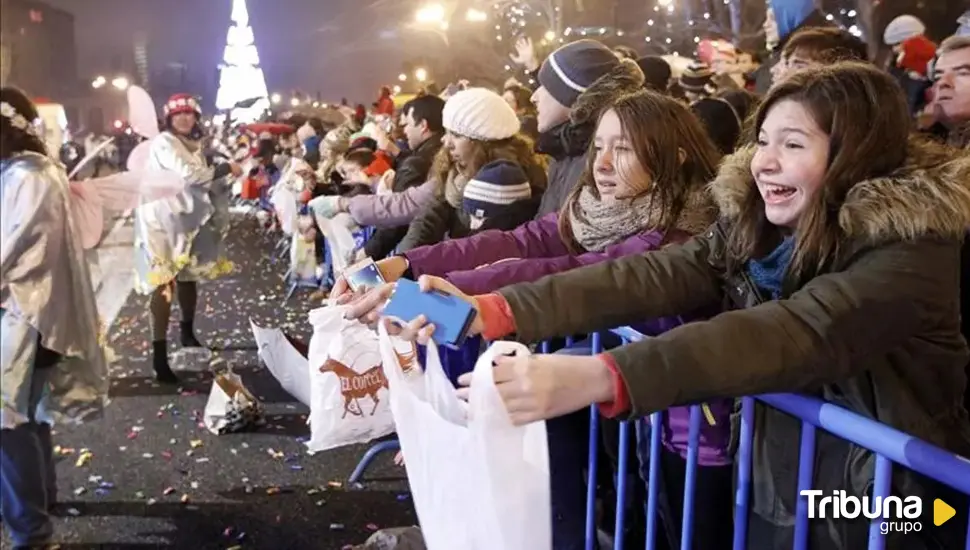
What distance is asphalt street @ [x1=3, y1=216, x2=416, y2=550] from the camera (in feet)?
13.3

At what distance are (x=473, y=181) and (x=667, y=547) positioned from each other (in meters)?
1.86

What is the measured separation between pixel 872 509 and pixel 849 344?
353 millimetres

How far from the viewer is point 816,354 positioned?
1.59 m

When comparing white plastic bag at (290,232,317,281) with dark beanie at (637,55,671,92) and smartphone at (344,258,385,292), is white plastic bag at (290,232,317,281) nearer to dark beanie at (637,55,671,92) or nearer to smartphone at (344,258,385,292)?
dark beanie at (637,55,671,92)

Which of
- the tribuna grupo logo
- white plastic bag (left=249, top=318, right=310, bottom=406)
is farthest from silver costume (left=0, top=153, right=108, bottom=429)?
the tribuna grupo logo

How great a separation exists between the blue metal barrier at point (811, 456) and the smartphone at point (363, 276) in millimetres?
893

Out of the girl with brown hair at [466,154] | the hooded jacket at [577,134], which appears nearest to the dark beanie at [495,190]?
the hooded jacket at [577,134]

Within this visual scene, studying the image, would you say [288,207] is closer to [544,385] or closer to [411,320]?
A: [411,320]

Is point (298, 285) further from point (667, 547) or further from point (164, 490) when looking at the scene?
point (667, 547)

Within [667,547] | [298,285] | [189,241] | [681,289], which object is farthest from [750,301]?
[298,285]

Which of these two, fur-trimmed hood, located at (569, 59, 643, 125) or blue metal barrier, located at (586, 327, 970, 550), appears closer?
blue metal barrier, located at (586, 327, 970, 550)

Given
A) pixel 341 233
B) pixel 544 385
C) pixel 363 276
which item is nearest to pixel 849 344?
pixel 544 385

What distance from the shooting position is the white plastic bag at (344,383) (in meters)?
3.37

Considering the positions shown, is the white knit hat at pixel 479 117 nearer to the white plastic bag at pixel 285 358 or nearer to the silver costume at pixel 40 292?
the white plastic bag at pixel 285 358
